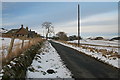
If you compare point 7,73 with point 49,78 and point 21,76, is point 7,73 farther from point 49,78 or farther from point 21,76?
point 49,78

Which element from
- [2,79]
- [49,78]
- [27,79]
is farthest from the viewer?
[49,78]

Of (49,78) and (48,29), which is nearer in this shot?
(49,78)

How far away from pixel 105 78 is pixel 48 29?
96.7m

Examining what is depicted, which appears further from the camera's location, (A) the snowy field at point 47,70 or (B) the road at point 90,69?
(B) the road at point 90,69

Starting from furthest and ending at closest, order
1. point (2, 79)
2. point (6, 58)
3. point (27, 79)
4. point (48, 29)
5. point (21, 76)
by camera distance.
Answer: point (48, 29), point (6, 58), point (27, 79), point (21, 76), point (2, 79)

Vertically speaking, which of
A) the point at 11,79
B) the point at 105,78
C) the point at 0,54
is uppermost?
the point at 0,54

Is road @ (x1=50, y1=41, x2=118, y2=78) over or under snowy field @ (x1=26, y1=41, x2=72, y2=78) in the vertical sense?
under

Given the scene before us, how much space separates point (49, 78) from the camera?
716cm

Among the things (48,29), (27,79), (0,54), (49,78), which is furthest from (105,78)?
(48,29)

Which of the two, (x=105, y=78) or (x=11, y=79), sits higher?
(x=11, y=79)

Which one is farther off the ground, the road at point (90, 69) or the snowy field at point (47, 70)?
the snowy field at point (47, 70)

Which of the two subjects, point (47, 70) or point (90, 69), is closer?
point (47, 70)

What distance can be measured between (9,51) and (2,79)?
303 centimetres

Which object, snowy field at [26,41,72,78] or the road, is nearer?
snowy field at [26,41,72,78]
